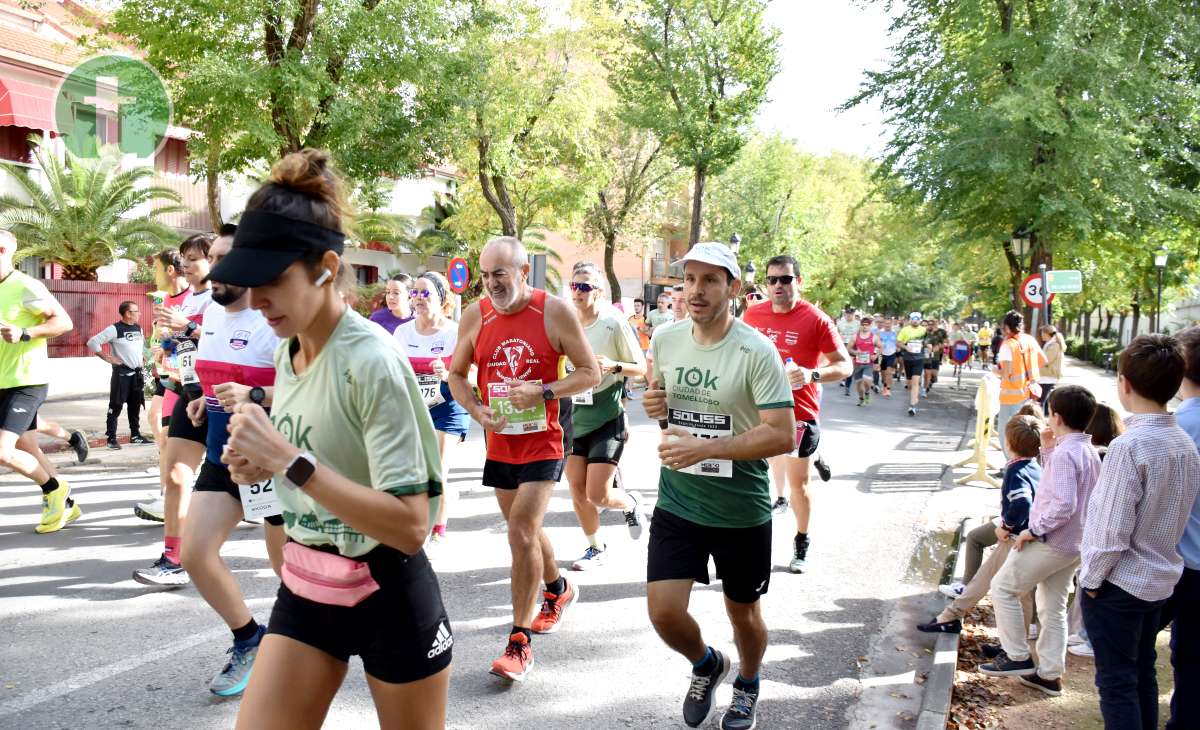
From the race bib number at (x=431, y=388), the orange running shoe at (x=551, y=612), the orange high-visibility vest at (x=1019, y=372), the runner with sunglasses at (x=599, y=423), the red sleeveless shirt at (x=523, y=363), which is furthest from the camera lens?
the orange high-visibility vest at (x=1019, y=372)

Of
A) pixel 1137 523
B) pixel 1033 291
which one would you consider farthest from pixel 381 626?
pixel 1033 291

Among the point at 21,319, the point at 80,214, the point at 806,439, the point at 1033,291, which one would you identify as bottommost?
the point at 806,439

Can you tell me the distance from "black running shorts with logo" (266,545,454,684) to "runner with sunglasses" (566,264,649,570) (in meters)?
3.56

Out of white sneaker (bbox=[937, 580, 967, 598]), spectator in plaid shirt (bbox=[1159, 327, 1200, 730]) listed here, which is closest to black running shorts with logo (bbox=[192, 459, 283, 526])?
spectator in plaid shirt (bbox=[1159, 327, 1200, 730])

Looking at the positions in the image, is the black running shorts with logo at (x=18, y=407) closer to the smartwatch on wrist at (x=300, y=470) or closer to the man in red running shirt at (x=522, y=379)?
the man in red running shirt at (x=522, y=379)

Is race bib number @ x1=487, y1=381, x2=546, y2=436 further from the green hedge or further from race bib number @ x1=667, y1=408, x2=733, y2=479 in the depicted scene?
the green hedge

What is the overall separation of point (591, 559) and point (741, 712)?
8.83 feet

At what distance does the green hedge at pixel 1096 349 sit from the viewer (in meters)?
46.2

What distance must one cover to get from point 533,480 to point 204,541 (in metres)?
1.56

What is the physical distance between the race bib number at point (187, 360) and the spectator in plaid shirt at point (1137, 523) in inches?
180

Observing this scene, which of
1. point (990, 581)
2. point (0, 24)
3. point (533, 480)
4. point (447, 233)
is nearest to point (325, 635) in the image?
point (533, 480)

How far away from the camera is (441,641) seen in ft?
7.95

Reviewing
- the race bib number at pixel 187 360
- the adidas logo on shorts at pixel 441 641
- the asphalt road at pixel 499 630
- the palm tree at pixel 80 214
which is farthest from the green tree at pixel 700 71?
the adidas logo on shorts at pixel 441 641

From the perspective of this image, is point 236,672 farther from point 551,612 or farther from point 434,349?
point 434,349
